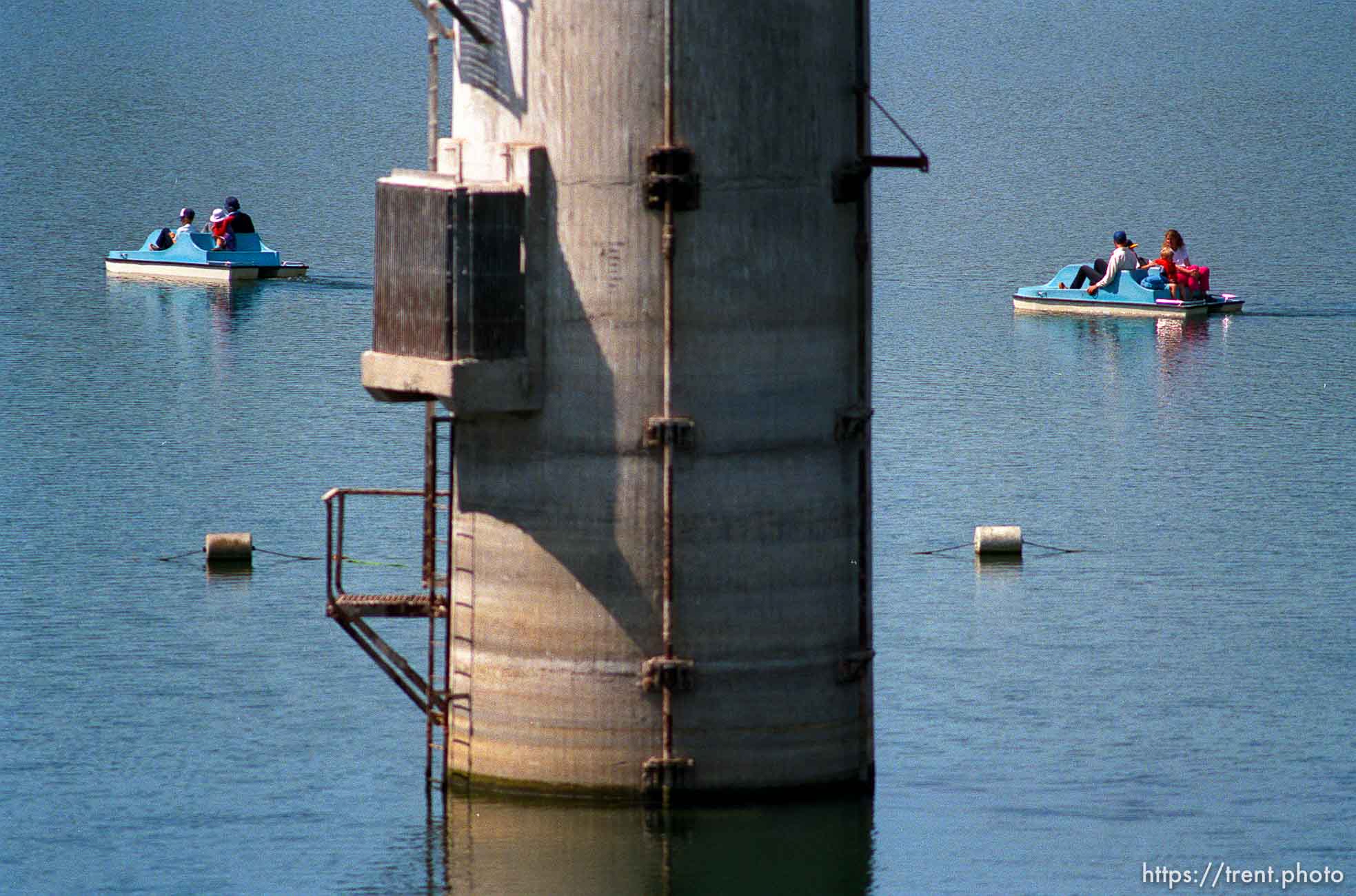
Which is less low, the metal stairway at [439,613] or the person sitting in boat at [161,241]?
the person sitting in boat at [161,241]

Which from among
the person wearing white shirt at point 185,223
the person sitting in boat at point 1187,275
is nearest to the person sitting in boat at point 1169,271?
the person sitting in boat at point 1187,275

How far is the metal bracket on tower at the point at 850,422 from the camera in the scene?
28.8 m

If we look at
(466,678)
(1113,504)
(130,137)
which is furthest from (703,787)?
(130,137)

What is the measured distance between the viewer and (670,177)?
27812 mm

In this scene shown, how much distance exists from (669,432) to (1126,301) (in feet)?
146

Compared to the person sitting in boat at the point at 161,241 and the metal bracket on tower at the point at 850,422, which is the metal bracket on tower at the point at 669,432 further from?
the person sitting in boat at the point at 161,241

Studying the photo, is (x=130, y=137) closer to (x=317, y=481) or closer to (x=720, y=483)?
(x=317, y=481)

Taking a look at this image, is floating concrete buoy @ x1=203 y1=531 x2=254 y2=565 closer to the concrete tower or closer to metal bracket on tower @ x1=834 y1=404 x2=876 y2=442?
the concrete tower

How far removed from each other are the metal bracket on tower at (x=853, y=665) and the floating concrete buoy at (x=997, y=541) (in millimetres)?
15357

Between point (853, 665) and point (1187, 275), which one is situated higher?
point (1187, 275)

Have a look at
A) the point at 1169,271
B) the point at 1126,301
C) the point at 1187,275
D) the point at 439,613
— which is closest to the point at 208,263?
the point at 1126,301

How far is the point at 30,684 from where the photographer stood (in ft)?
117

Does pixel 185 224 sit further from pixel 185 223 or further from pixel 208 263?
pixel 208 263

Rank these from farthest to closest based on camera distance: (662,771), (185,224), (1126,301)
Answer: (185,224)
(1126,301)
(662,771)
